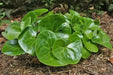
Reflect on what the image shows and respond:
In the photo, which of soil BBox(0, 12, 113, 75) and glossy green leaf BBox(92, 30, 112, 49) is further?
glossy green leaf BBox(92, 30, 112, 49)

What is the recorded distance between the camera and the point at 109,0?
3.76 metres

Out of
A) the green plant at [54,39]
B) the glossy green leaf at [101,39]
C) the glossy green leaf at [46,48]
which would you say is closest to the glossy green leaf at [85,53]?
the green plant at [54,39]

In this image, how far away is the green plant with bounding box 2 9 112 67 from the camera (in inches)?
75.0

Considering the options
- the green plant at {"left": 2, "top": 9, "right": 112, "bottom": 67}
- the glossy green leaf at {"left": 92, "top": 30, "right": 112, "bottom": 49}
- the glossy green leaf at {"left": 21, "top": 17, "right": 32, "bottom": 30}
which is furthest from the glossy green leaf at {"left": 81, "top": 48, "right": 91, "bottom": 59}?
the glossy green leaf at {"left": 21, "top": 17, "right": 32, "bottom": 30}

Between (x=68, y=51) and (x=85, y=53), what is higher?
(x=68, y=51)

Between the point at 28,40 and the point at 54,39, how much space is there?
27 centimetres

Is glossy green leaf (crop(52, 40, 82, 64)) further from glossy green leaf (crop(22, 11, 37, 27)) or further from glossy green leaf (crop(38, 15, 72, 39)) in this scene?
glossy green leaf (crop(22, 11, 37, 27))

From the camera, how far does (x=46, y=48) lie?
76.0 inches

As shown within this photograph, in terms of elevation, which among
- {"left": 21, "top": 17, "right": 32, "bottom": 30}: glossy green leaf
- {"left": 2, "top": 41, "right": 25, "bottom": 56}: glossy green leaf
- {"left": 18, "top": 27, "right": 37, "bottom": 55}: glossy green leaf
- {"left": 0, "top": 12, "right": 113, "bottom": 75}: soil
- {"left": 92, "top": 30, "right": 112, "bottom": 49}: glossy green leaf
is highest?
{"left": 21, "top": 17, "right": 32, "bottom": 30}: glossy green leaf

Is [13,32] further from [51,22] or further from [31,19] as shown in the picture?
[51,22]

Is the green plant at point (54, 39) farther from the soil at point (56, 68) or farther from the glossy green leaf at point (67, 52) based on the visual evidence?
the soil at point (56, 68)

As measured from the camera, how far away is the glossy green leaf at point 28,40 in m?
2.00

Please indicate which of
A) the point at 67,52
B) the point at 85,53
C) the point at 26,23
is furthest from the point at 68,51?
the point at 26,23

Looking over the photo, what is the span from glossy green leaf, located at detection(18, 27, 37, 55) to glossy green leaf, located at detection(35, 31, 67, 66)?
11 centimetres
